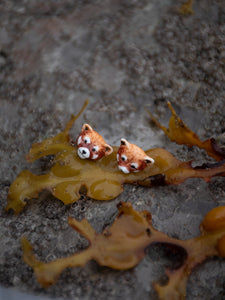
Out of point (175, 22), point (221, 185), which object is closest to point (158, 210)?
point (221, 185)

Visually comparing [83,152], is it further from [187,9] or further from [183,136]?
[187,9]

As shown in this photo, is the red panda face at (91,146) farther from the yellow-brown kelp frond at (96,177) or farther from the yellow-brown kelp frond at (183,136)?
the yellow-brown kelp frond at (183,136)

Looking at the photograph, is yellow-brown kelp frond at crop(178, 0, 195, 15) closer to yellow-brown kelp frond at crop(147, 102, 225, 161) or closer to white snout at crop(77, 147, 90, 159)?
yellow-brown kelp frond at crop(147, 102, 225, 161)

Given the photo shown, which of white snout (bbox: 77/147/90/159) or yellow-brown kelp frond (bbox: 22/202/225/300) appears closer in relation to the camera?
yellow-brown kelp frond (bbox: 22/202/225/300)

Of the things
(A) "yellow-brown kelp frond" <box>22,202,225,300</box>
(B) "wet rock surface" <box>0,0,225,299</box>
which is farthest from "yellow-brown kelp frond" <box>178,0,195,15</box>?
(A) "yellow-brown kelp frond" <box>22,202,225,300</box>

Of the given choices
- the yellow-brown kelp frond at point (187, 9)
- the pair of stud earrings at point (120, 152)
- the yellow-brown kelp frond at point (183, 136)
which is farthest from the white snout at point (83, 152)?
the yellow-brown kelp frond at point (187, 9)

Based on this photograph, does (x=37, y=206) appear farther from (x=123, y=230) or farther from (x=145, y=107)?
(x=145, y=107)
